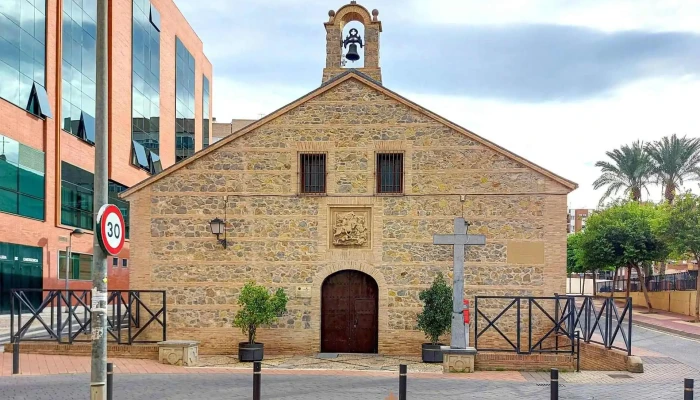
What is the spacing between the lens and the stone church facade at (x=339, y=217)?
19484 mm

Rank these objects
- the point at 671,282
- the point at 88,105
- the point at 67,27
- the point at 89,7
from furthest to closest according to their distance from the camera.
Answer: the point at 671,282, the point at 89,7, the point at 88,105, the point at 67,27

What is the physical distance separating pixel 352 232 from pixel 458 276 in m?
4.38

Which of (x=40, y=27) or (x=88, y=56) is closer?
(x=40, y=27)

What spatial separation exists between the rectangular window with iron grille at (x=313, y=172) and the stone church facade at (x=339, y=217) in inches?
1.3

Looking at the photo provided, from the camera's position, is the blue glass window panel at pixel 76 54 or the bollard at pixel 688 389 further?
the blue glass window panel at pixel 76 54

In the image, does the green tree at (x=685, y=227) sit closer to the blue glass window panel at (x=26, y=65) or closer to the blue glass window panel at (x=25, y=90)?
the blue glass window panel at (x=25, y=90)

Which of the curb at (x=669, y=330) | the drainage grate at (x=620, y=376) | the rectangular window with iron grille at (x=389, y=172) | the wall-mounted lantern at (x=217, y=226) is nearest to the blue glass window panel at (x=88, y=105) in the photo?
the wall-mounted lantern at (x=217, y=226)

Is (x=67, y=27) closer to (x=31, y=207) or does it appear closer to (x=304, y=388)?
(x=31, y=207)

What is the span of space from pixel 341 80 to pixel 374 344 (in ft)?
24.6

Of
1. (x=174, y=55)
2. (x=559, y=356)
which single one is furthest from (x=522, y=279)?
(x=174, y=55)

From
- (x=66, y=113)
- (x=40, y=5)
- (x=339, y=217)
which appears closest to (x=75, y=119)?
(x=66, y=113)

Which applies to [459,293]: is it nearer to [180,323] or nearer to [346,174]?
[346,174]

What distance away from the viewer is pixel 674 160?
40.2 metres

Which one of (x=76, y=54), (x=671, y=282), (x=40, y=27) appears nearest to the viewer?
(x=40, y=27)
